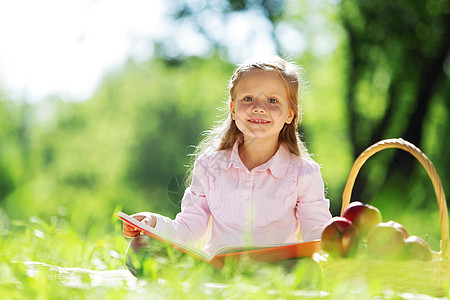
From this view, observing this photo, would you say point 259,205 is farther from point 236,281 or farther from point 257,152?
point 236,281

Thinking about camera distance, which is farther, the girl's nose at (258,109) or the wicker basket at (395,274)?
the girl's nose at (258,109)

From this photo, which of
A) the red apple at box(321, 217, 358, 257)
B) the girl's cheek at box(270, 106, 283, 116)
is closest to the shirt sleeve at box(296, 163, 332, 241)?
the girl's cheek at box(270, 106, 283, 116)

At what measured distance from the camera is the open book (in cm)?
178

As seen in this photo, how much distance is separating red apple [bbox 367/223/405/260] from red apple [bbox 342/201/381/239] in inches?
5.2

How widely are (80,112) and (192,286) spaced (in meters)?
26.5

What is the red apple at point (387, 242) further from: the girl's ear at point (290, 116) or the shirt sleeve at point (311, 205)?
the girl's ear at point (290, 116)

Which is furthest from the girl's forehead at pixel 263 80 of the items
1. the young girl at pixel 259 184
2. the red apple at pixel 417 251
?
the red apple at pixel 417 251

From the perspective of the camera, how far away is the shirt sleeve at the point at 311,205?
7.51 feet

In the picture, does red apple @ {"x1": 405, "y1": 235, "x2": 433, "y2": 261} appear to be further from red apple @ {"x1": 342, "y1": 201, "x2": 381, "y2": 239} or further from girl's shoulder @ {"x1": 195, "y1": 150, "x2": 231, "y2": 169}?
girl's shoulder @ {"x1": 195, "y1": 150, "x2": 231, "y2": 169}

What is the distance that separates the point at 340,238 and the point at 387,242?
0.55 feet

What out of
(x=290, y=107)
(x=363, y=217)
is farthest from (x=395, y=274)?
(x=290, y=107)

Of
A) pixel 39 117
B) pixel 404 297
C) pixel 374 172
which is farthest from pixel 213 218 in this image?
pixel 39 117

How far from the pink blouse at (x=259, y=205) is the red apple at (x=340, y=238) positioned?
0.43 meters

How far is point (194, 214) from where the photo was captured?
97.6 inches
